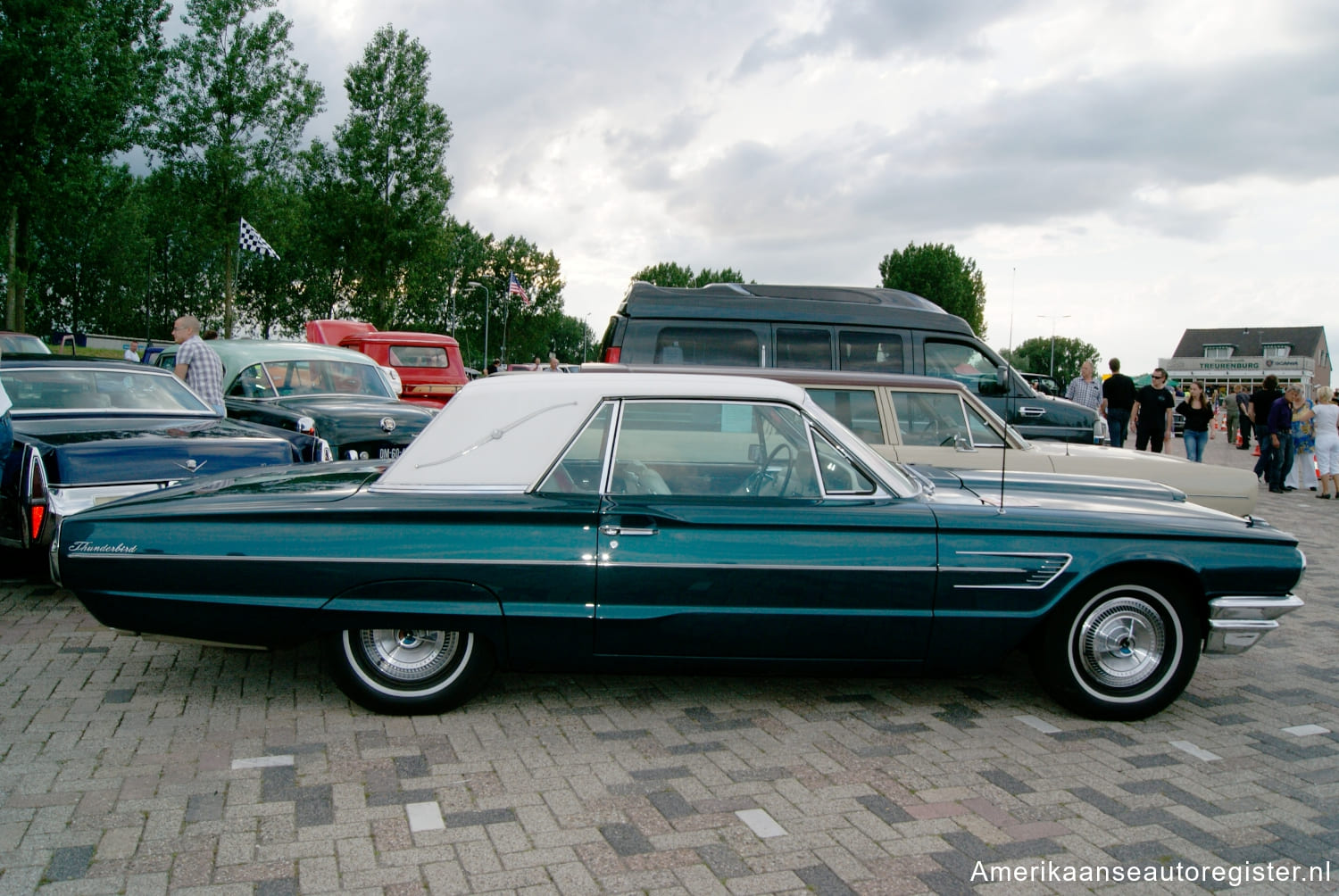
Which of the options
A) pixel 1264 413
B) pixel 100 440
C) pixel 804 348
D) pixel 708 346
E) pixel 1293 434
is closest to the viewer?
pixel 100 440

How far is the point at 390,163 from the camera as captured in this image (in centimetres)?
3747

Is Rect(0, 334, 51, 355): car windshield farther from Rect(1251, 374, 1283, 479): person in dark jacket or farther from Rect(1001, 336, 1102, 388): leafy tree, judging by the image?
Rect(1001, 336, 1102, 388): leafy tree

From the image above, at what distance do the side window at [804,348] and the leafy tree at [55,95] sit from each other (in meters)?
17.8

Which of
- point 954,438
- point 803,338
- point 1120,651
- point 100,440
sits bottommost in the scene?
point 1120,651

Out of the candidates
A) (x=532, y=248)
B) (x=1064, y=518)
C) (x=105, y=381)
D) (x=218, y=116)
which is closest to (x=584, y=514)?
(x=1064, y=518)

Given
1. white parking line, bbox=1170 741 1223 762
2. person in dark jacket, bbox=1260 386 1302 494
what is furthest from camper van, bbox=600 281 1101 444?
person in dark jacket, bbox=1260 386 1302 494

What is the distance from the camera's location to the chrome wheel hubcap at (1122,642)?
3.90 meters

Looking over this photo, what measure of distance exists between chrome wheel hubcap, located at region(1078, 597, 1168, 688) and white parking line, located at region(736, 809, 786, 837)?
65.8 inches

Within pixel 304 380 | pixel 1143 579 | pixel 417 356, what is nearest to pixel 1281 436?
pixel 1143 579

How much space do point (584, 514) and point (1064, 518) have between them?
76.9 inches

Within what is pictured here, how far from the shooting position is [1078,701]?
12.9 feet

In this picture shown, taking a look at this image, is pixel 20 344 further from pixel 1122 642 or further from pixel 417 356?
pixel 1122 642

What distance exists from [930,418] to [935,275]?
6852cm

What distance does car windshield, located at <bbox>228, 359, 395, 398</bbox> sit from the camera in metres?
9.76
